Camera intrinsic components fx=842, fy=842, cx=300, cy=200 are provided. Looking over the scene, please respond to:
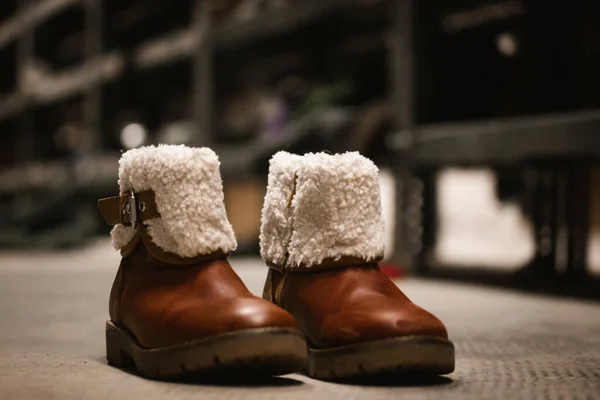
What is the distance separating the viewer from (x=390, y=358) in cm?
114

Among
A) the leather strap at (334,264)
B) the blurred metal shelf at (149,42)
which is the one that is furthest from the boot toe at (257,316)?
the blurred metal shelf at (149,42)

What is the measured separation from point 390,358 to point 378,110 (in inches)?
102

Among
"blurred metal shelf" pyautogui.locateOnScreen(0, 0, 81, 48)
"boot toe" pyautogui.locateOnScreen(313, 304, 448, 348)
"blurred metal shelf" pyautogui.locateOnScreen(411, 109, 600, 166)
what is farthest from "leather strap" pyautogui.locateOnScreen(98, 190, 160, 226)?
"blurred metal shelf" pyautogui.locateOnScreen(0, 0, 81, 48)

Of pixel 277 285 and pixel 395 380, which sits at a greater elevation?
pixel 277 285

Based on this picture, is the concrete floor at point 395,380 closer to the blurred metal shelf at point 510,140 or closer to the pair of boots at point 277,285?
the pair of boots at point 277,285

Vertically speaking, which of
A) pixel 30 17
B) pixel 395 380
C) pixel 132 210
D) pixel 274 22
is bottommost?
pixel 395 380

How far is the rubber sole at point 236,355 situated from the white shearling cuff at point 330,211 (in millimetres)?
158

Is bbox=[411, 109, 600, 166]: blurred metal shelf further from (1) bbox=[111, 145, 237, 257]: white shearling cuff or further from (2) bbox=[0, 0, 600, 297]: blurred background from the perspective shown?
(1) bbox=[111, 145, 237, 257]: white shearling cuff

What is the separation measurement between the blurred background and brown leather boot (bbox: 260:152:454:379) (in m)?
1.41

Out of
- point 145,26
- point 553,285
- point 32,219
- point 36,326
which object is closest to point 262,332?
point 36,326

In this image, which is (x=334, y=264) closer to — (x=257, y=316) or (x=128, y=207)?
(x=257, y=316)

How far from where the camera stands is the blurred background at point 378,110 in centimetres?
299

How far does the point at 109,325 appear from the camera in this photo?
1358 millimetres

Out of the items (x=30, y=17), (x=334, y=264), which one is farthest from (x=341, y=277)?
(x=30, y=17)
